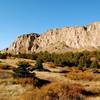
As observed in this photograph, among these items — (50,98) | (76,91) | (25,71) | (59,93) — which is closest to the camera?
(50,98)

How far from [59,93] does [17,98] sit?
10.9ft

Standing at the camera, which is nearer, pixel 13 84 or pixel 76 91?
pixel 76 91

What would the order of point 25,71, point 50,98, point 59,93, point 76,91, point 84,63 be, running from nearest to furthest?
point 50,98, point 59,93, point 76,91, point 25,71, point 84,63

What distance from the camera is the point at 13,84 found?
24203 millimetres

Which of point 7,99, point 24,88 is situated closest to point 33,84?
point 24,88

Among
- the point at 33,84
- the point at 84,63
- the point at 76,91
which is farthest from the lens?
the point at 84,63

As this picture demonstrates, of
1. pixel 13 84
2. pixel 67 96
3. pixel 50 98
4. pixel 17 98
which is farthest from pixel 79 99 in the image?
pixel 13 84

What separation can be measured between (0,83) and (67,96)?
7654mm

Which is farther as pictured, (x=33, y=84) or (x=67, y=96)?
(x=33, y=84)

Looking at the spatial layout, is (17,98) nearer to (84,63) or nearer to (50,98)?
(50,98)

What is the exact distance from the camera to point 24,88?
2292cm

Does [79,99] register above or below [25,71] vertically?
below

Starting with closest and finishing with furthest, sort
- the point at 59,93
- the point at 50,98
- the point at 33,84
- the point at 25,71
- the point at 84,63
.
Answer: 1. the point at 50,98
2. the point at 59,93
3. the point at 33,84
4. the point at 25,71
5. the point at 84,63

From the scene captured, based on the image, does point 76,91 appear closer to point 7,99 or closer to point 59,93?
point 59,93
